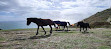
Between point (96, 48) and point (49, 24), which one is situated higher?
point (49, 24)

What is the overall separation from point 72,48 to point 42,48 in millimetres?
2351

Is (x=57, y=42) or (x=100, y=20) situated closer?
(x=57, y=42)

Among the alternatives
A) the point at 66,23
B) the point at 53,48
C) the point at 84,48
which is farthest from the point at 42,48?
the point at 66,23

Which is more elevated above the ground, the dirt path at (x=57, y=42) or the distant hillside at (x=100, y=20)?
the distant hillside at (x=100, y=20)

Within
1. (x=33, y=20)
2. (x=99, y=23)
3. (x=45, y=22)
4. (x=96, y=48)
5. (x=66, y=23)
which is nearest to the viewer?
(x=96, y=48)

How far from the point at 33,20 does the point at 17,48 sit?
29.2ft

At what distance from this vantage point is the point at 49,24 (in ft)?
64.0

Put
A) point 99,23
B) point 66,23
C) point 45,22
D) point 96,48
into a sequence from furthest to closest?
point 99,23 → point 66,23 → point 45,22 → point 96,48

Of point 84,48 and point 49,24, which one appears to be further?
point 49,24

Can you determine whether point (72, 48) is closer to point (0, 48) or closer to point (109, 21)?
point (0, 48)

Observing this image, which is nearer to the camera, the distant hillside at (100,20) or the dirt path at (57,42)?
the dirt path at (57,42)

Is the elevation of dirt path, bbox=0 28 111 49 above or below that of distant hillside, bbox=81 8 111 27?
below

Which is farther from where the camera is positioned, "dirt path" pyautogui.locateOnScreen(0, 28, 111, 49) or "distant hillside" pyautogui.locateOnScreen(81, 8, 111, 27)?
"distant hillside" pyautogui.locateOnScreen(81, 8, 111, 27)

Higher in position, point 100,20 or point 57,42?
point 100,20
